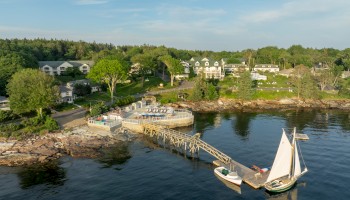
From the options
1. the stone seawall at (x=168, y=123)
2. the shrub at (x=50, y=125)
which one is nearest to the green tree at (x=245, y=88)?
the stone seawall at (x=168, y=123)

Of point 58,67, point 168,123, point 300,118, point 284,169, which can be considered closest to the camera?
point 284,169

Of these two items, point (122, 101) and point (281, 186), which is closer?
point (281, 186)

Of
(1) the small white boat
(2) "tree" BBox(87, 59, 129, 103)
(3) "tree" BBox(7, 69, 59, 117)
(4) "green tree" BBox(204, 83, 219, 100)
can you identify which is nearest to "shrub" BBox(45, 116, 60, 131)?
(3) "tree" BBox(7, 69, 59, 117)

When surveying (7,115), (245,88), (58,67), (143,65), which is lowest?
(7,115)

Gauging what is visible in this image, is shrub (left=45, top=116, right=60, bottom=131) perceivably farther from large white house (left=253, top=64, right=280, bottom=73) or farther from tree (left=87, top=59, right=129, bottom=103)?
large white house (left=253, top=64, right=280, bottom=73)

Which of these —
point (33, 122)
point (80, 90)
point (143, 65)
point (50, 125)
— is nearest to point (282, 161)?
point (50, 125)

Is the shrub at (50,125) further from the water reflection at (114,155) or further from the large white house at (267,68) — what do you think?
the large white house at (267,68)

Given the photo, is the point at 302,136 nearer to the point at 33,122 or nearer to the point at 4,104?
the point at 33,122
